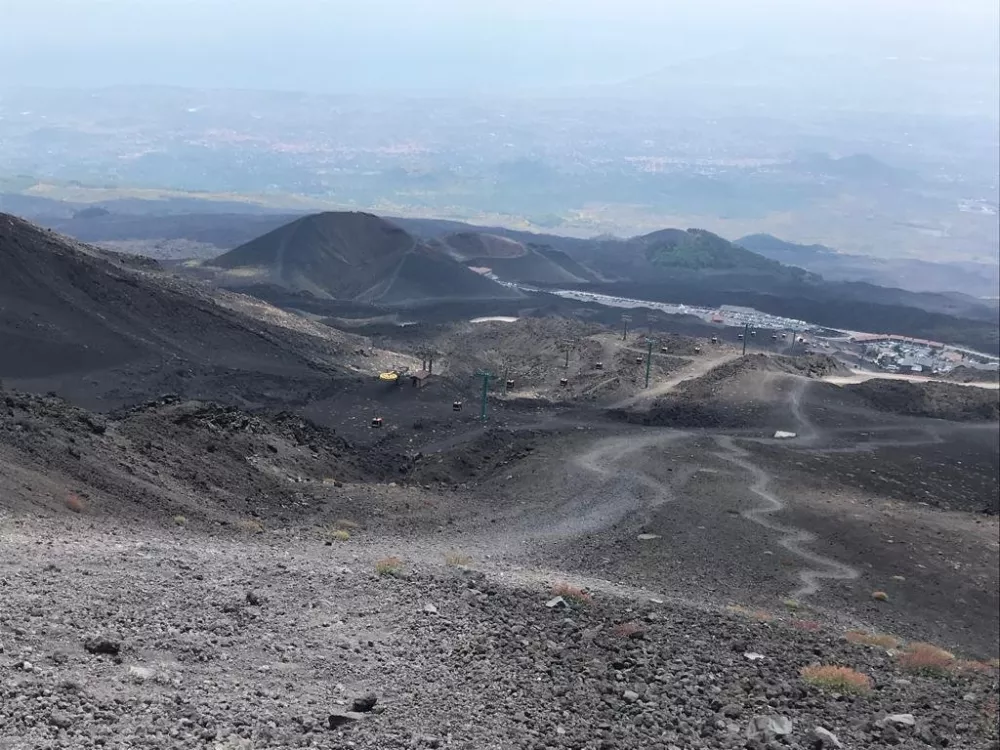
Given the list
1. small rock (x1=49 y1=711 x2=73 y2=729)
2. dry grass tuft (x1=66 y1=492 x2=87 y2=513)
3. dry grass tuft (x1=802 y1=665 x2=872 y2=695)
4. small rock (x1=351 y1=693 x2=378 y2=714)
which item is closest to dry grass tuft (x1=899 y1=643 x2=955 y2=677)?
dry grass tuft (x1=802 y1=665 x2=872 y2=695)

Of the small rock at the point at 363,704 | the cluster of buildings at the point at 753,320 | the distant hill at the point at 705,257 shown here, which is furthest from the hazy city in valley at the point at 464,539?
the distant hill at the point at 705,257

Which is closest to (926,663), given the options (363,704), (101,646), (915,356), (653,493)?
(363,704)

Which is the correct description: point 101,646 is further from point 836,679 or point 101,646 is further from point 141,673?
point 836,679

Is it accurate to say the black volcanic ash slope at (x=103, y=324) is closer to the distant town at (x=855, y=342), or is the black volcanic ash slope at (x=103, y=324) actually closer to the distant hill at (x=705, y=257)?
the distant town at (x=855, y=342)

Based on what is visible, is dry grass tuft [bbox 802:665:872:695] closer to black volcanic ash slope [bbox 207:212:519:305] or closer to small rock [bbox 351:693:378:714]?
small rock [bbox 351:693:378:714]

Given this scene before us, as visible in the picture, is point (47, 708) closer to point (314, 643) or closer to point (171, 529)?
point (314, 643)

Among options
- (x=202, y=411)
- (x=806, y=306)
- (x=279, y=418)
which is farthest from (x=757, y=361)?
(x=806, y=306)
